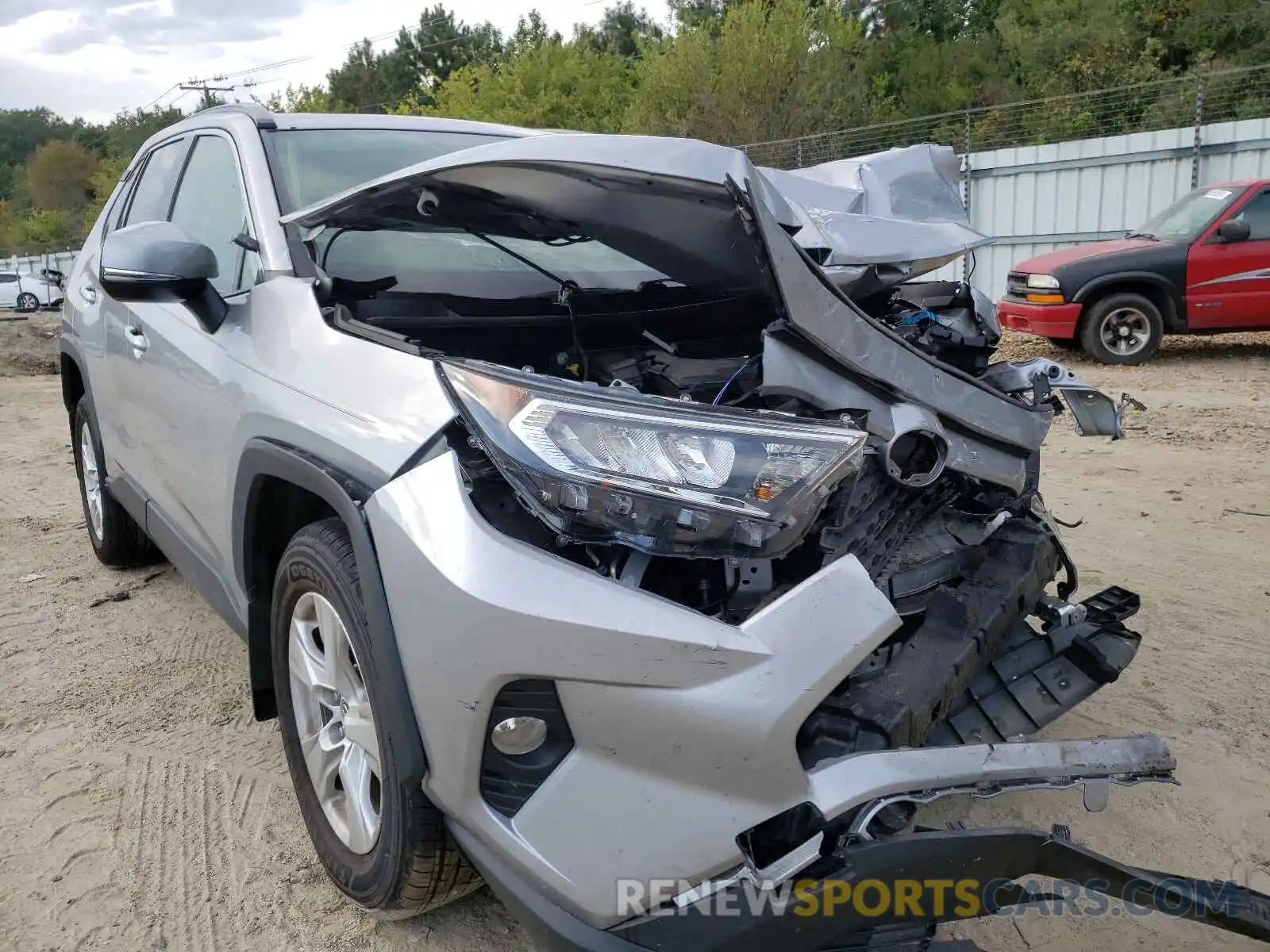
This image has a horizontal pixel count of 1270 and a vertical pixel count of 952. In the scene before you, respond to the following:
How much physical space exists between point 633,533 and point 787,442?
1.02 feet

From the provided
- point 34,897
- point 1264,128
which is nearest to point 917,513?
point 34,897

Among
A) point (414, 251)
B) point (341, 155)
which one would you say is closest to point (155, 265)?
point (414, 251)

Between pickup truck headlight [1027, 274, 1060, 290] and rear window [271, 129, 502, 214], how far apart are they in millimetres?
8170

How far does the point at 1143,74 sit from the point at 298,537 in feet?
103

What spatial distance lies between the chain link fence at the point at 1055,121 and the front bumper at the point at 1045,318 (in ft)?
15.7

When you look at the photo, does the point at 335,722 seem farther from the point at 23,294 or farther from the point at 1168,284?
the point at 23,294

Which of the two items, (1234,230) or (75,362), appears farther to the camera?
(1234,230)

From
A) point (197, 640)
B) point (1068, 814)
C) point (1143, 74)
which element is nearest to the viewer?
point (1068, 814)

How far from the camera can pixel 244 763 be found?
9.56 ft

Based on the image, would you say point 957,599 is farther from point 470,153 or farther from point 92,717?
point 92,717

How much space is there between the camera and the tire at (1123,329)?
9.74 m

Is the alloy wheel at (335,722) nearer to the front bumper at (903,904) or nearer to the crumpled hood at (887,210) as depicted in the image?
the front bumper at (903,904)

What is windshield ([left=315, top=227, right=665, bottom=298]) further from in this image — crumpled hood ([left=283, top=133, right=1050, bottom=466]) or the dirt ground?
the dirt ground

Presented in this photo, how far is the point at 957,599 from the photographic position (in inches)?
78.3
